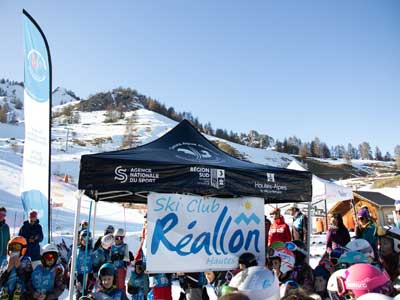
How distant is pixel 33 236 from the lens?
6387 mm

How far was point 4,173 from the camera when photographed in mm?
35562

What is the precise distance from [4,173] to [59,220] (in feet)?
56.0

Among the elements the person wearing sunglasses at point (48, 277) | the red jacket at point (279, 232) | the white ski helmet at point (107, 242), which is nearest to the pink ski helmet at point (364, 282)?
the person wearing sunglasses at point (48, 277)

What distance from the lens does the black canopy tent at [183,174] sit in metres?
4.44

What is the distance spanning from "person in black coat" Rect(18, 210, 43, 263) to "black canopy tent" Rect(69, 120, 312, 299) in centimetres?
144

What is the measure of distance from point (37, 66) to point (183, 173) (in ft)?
14.4

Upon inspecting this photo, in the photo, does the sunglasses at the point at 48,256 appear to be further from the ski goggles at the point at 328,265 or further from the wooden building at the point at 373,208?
the wooden building at the point at 373,208

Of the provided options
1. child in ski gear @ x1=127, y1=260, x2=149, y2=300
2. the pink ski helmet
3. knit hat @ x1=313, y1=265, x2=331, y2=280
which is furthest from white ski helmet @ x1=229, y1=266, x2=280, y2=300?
child in ski gear @ x1=127, y1=260, x2=149, y2=300

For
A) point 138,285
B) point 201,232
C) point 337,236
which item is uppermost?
point 201,232

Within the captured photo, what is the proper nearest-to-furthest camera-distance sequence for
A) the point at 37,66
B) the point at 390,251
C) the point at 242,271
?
the point at 242,271
the point at 390,251
the point at 37,66

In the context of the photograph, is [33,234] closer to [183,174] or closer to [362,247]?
[183,174]

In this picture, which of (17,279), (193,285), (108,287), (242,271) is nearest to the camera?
(242,271)

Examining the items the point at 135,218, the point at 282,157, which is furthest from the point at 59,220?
the point at 282,157

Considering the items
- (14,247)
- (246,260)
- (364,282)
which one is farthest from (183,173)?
(364,282)
